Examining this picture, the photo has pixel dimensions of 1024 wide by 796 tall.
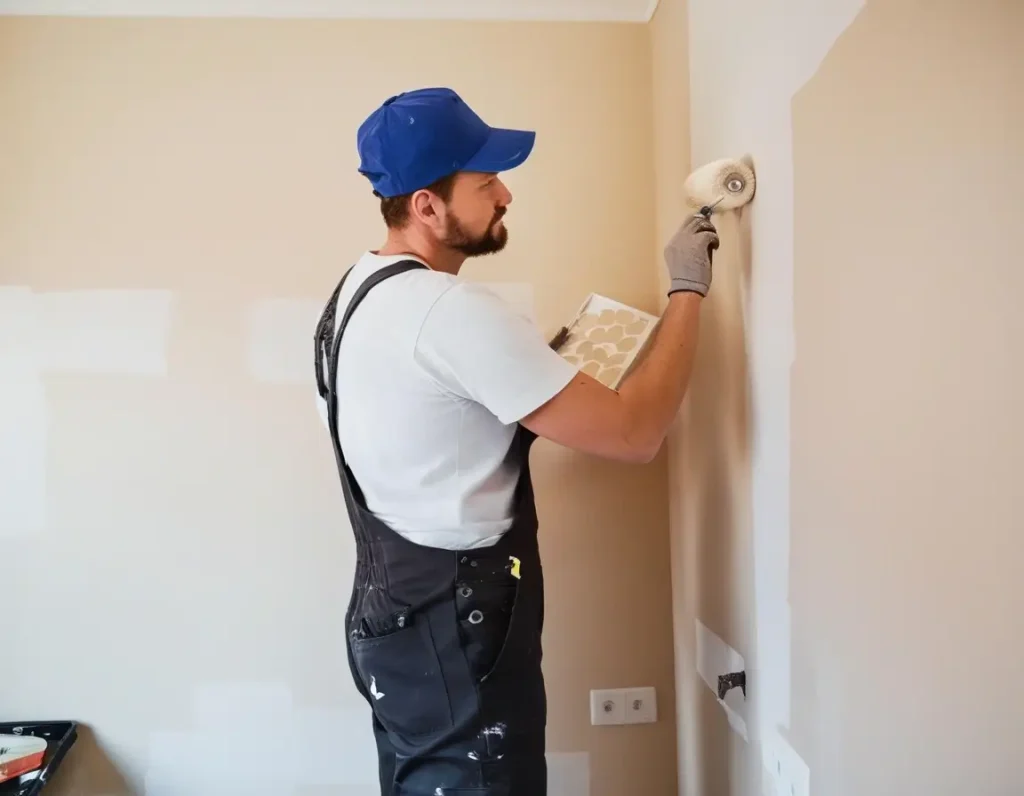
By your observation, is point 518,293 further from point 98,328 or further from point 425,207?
point 98,328

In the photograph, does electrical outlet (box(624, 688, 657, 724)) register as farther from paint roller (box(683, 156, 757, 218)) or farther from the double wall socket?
paint roller (box(683, 156, 757, 218))

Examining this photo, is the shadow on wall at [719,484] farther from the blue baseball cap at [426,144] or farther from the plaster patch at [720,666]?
the blue baseball cap at [426,144]

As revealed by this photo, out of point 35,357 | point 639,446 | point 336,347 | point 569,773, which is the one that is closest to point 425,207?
point 336,347

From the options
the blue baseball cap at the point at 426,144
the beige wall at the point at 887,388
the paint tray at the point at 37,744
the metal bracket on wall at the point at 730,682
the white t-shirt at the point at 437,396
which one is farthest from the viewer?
the paint tray at the point at 37,744

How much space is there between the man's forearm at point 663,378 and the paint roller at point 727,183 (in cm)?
15

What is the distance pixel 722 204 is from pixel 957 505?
0.58m

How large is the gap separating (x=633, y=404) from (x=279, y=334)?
3.15 ft

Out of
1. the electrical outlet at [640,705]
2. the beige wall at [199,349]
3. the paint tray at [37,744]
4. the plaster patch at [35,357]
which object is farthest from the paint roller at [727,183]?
the paint tray at [37,744]

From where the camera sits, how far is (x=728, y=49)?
4.02ft

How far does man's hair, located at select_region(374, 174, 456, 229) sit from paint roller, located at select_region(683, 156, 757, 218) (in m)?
0.39

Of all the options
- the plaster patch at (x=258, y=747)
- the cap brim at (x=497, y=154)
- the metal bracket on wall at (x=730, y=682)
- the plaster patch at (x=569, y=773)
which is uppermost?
the cap brim at (x=497, y=154)

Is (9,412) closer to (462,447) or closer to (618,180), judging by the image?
(462,447)

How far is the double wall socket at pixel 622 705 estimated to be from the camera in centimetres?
172

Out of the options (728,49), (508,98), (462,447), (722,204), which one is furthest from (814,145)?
(508,98)
